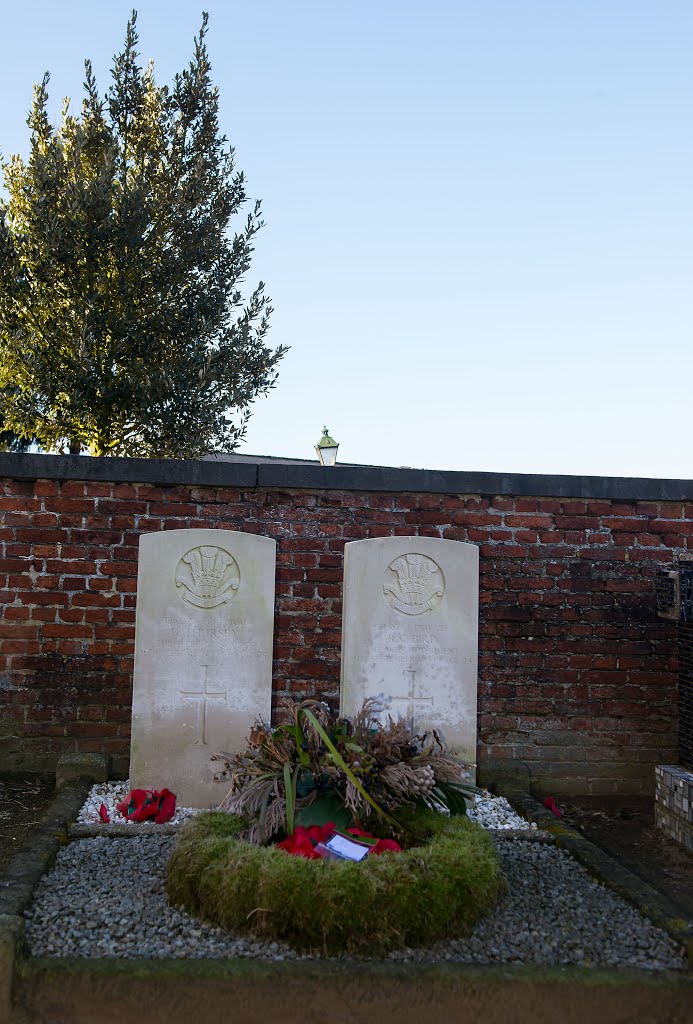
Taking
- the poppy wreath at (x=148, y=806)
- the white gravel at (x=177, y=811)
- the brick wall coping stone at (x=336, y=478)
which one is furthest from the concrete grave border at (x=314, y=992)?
the brick wall coping stone at (x=336, y=478)

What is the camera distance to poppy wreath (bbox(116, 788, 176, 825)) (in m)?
4.01

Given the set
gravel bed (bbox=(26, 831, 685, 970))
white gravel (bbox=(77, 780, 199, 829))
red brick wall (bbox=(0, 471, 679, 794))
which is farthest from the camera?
red brick wall (bbox=(0, 471, 679, 794))

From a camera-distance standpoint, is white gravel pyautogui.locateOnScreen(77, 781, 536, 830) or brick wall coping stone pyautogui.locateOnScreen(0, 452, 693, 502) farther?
brick wall coping stone pyautogui.locateOnScreen(0, 452, 693, 502)

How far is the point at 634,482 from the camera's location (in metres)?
5.35

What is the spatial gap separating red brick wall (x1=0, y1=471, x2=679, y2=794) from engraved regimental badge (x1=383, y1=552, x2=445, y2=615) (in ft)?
2.96

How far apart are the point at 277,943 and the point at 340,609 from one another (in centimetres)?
278

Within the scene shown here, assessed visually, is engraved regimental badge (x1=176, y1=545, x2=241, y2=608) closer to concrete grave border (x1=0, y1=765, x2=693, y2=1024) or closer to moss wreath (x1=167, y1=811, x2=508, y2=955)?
moss wreath (x1=167, y1=811, x2=508, y2=955)

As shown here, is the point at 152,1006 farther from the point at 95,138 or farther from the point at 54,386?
the point at 95,138

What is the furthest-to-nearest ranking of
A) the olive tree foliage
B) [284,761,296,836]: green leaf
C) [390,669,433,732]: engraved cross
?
the olive tree foliage < [390,669,433,732]: engraved cross < [284,761,296,836]: green leaf

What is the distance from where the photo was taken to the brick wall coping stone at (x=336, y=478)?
5.16 m

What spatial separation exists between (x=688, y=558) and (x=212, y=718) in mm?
3130

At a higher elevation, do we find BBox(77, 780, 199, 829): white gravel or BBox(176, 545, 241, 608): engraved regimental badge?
BBox(176, 545, 241, 608): engraved regimental badge

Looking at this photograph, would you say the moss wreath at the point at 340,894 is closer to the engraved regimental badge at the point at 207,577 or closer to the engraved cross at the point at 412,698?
the engraved cross at the point at 412,698

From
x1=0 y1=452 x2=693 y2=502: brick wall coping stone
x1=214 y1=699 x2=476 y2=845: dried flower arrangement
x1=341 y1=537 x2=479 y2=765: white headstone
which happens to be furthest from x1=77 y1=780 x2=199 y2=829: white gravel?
x1=0 y1=452 x2=693 y2=502: brick wall coping stone
